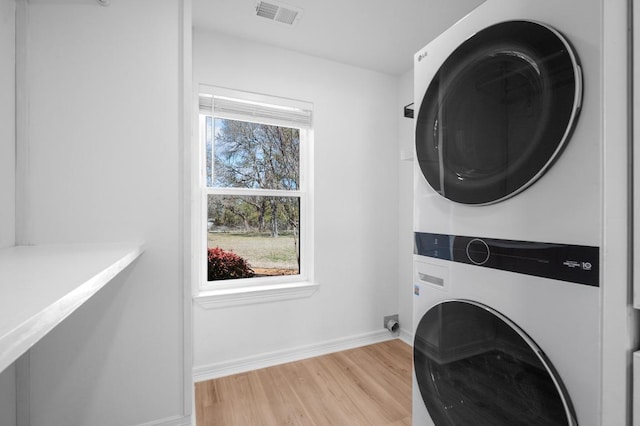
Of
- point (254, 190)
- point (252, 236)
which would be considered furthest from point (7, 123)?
point (252, 236)

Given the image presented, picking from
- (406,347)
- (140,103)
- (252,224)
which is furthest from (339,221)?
(140,103)

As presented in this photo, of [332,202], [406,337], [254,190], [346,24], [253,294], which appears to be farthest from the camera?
[406,337]

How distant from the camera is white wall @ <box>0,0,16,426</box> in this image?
1.15 m

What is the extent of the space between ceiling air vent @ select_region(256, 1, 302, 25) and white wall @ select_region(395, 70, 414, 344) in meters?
1.20

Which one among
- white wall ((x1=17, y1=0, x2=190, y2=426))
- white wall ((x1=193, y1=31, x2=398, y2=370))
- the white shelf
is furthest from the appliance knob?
white wall ((x1=193, y1=31, x2=398, y2=370))

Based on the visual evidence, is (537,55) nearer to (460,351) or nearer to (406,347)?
(460,351)

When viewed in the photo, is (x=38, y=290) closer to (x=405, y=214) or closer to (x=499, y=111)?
(x=499, y=111)

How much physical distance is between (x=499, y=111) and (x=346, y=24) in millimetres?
1493

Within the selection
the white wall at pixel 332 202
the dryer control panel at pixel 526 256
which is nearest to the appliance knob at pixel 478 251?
the dryer control panel at pixel 526 256

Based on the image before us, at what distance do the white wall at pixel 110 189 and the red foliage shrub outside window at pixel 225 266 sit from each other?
75 centimetres

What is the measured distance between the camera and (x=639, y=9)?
0.56 metres

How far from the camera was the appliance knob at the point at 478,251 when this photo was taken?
94 centimetres

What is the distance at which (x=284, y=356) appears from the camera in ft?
7.41

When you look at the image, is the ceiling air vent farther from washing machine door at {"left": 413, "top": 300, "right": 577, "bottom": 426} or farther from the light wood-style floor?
the light wood-style floor
